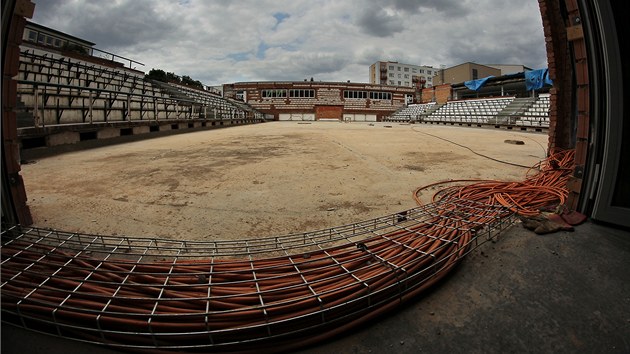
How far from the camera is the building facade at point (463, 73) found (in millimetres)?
39688

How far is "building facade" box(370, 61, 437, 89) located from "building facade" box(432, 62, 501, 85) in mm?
35311

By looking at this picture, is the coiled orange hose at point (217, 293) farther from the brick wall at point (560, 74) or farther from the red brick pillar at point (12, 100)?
the brick wall at point (560, 74)

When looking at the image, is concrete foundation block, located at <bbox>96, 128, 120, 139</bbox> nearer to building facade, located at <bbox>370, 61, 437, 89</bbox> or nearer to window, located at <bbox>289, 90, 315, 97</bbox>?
window, located at <bbox>289, 90, 315, 97</bbox>

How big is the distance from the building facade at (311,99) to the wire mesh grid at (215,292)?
38471 millimetres

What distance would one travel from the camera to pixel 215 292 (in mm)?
1556

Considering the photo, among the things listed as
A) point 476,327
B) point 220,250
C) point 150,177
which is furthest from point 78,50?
point 476,327

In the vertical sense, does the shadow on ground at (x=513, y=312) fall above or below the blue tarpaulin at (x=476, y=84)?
below

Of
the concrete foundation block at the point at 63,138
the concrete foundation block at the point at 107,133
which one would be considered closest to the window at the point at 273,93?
the concrete foundation block at the point at 107,133

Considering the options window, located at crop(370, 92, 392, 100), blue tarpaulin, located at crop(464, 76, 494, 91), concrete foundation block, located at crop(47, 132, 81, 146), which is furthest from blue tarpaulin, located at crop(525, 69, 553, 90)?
concrete foundation block, located at crop(47, 132, 81, 146)

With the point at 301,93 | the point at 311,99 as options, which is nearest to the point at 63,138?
the point at 311,99

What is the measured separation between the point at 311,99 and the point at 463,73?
858 inches

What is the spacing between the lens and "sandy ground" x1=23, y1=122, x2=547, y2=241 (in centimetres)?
270

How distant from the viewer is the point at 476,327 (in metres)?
→ 1.43

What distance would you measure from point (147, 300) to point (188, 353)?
38cm
